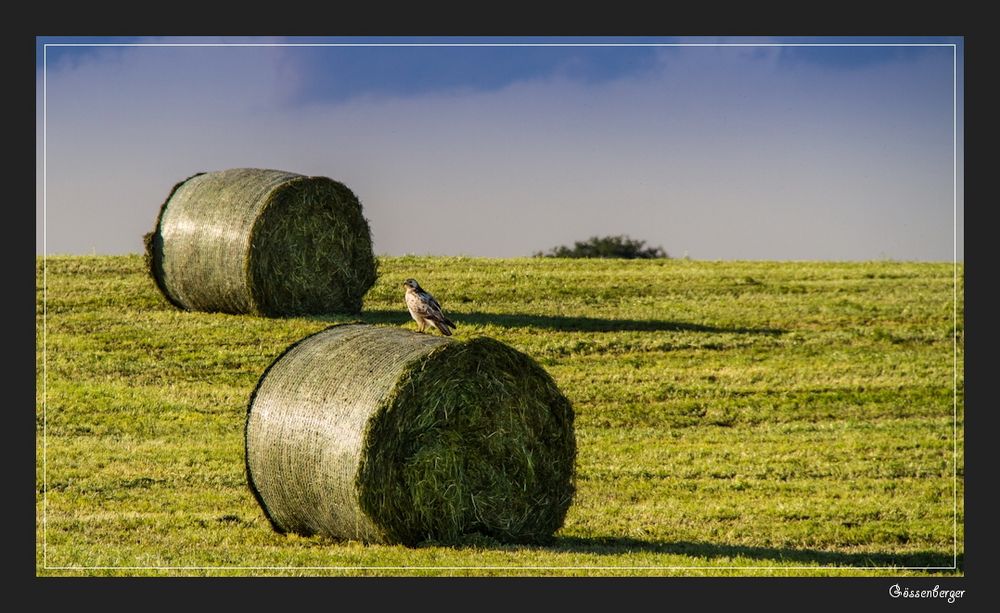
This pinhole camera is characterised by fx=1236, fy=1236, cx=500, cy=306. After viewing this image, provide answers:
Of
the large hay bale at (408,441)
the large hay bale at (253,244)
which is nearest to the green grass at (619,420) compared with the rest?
the large hay bale at (408,441)

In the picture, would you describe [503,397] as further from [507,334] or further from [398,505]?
[507,334]

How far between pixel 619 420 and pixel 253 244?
23.4ft

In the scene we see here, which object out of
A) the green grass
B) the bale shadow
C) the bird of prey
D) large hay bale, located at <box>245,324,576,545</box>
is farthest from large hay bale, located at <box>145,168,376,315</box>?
the bale shadow

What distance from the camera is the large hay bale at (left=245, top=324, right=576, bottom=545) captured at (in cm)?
1051

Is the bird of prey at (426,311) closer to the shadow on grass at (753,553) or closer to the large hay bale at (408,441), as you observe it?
the large hay bale at (408,441)

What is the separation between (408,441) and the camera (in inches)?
423

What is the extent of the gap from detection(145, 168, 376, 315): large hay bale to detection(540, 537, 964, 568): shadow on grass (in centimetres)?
1016

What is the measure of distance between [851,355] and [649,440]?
5.88 metres

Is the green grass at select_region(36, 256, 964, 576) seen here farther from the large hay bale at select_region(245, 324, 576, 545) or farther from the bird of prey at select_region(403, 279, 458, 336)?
the bird of prey at select_region(403, 279, 458, 336)

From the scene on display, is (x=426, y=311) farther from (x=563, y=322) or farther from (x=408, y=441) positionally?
(x=563, y=322)

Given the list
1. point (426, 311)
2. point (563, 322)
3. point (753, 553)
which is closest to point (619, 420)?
point (426, 311)

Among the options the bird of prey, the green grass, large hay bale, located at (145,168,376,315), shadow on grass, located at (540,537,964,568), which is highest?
large hay bale, located at (145,168,376,315)

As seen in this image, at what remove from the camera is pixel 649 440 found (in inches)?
612

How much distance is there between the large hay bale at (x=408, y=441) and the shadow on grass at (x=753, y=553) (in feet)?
1.61
